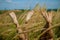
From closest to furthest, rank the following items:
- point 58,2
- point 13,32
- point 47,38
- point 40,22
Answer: point 47,38 → point 13,32 → point 40,22 → point 58,2

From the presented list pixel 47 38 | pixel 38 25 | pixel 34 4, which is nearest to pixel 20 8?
pixel 34 4

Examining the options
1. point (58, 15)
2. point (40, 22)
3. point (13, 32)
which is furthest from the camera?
point (58, 15)

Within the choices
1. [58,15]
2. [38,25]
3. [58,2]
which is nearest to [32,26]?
[38,25]

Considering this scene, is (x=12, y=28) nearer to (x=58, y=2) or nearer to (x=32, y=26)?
(x=32, y=26)

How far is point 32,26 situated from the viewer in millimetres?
1073

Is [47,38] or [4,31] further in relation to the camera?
[4,31]

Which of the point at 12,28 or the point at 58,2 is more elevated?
the point at 58,2

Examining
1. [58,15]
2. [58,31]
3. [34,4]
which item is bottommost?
[58,31]

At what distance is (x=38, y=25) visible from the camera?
3.70ft

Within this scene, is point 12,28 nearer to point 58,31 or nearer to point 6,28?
point 6,28

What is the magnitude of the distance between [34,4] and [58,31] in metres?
0.30

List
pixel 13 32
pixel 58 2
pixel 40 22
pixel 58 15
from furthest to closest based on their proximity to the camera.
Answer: pixel 58 2, pixel 58 15, pixel 40 22, pixel 13 32

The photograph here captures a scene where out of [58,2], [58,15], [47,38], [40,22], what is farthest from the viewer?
[58,2]

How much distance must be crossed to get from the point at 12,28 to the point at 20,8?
326mm
